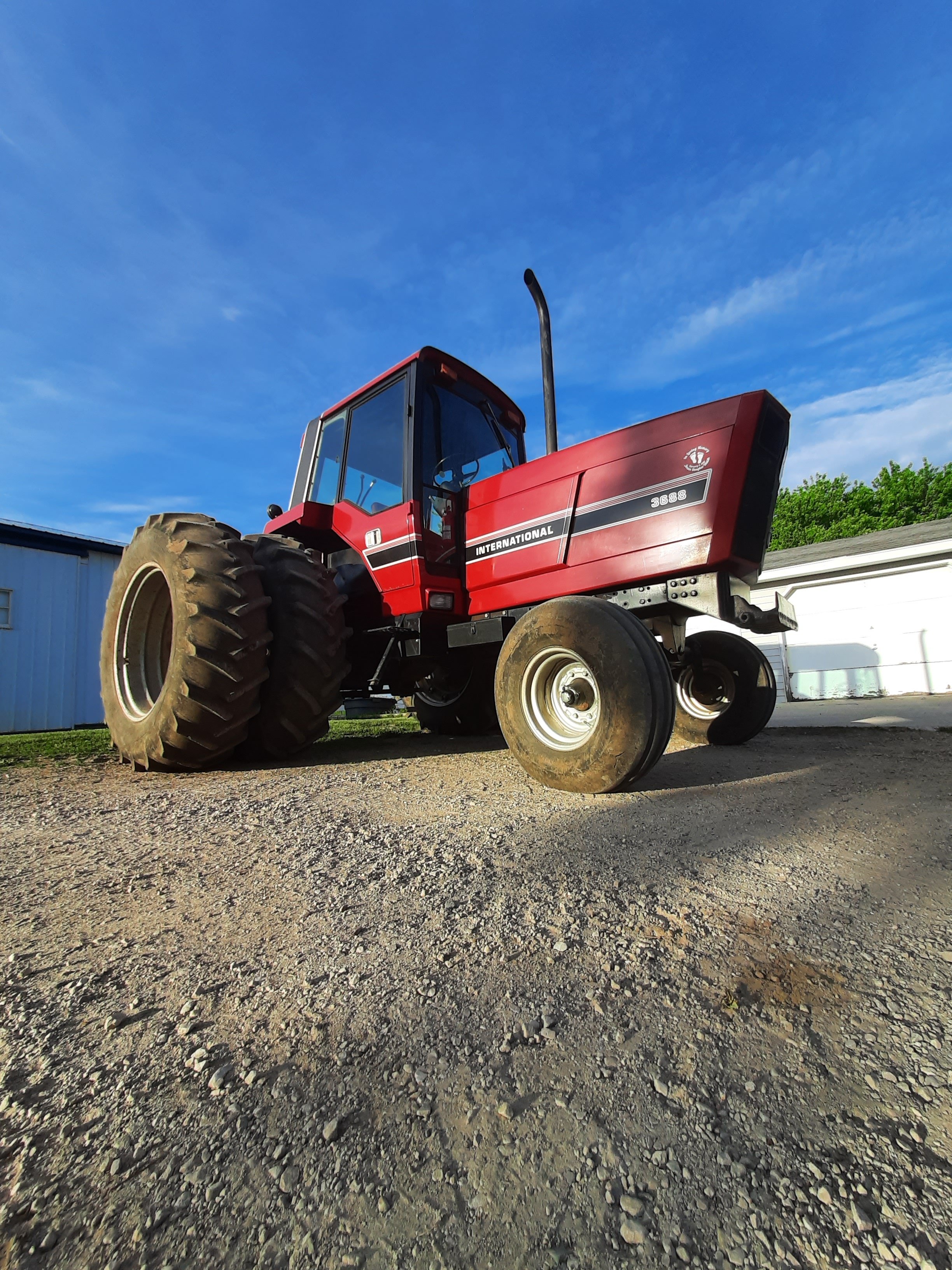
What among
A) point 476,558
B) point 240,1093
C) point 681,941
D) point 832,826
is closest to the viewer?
point 240,1093

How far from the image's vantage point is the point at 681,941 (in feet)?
4.51

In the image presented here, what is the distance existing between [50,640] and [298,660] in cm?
1010

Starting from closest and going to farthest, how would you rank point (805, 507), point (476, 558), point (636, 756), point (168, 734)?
point (636, 756), point (168, 734), point (476, 558), point (805, 507)

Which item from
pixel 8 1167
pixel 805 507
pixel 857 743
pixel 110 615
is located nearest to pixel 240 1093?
pixel 8 1167

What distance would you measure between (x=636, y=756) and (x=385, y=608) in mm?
2391

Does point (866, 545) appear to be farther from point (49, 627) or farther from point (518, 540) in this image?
point (49, 627)

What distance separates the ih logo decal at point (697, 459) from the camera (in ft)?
10.5

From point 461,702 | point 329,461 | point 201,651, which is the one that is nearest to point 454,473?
point 329,461

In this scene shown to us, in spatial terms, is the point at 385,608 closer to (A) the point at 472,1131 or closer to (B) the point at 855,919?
(B) the point at 855,919

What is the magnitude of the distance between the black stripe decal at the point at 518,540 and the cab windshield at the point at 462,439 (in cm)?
55

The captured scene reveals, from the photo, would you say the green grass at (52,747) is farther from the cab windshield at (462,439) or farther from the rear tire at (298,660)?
the cab windshield at (462,439)

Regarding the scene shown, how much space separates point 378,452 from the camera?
4.61 m

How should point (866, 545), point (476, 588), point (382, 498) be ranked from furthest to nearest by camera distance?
point (866, 545)
point (382, 498)
point (476, 588)

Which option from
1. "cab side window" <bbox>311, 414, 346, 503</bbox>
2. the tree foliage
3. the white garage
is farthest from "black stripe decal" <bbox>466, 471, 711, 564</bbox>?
the tree foliage
